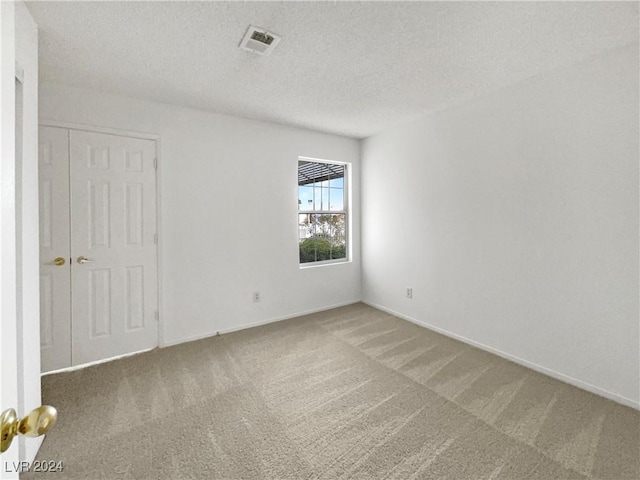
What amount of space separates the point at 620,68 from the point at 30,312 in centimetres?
404

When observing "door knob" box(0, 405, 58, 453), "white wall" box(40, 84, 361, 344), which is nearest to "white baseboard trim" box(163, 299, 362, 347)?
"white wall" box(40, 84, 361, 344)

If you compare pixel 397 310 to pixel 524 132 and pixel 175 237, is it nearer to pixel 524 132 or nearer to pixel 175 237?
pixel 524 132

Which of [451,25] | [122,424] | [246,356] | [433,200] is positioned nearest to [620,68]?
[451,25]

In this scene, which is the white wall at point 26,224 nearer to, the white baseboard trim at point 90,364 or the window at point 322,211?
the white baseboard trim at point 90,364

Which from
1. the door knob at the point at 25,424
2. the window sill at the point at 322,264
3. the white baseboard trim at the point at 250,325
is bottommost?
the white baseboard trim at the point at 250,325

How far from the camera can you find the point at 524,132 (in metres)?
2.58

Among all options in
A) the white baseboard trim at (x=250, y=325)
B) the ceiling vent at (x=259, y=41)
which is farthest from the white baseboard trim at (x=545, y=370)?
the ceiling vent at (x=259, y=41)

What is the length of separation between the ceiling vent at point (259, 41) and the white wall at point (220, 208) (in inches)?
55.8

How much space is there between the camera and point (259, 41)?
6.40 feet

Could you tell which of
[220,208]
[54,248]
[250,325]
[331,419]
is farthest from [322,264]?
[54,248]

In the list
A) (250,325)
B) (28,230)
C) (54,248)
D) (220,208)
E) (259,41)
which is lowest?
(250,325)

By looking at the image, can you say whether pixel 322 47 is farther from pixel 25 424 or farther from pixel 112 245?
pixel 112 245

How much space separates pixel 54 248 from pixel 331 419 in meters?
2.66

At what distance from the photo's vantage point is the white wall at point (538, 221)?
2107 mm
